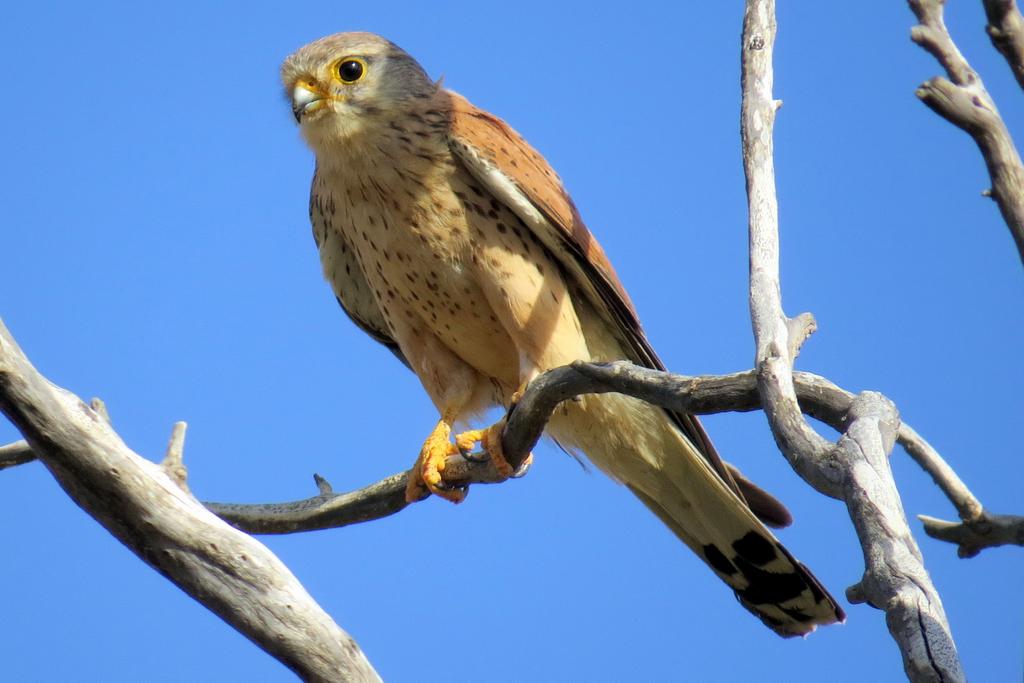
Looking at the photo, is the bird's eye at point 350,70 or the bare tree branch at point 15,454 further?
the bird's eye at point 350,70

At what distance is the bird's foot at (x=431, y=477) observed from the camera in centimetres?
352

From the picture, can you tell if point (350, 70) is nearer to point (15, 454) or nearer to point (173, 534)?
point (15, 454)

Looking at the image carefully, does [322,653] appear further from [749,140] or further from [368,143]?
[368,143]

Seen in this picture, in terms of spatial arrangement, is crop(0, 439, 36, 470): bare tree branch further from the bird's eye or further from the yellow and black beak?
the bird's eye

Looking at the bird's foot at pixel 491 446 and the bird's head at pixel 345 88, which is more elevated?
the bird's head at pixel 345 88

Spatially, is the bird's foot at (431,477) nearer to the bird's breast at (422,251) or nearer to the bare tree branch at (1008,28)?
the bird's breast at (422,251)

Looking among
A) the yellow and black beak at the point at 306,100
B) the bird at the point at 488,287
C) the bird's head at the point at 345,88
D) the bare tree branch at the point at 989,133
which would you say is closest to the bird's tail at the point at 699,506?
the bird at the point at 488,287

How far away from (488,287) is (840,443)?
1633mm

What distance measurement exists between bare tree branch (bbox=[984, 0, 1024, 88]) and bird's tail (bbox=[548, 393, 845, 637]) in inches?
62.3

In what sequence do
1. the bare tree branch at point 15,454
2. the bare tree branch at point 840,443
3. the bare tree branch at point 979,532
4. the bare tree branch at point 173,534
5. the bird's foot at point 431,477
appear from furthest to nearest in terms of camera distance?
the bird's foot at point 431,477, the bare tree branch at point 15,454, the bare tree branch at point 979,532, the bare tree branch at point 173,534, the bare tree branch at point 840,443

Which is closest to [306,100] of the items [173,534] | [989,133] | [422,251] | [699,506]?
[422,251]

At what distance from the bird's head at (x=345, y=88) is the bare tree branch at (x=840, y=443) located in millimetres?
1426

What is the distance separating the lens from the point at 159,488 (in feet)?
8.51

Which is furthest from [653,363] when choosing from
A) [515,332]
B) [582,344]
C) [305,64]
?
[305,64]
